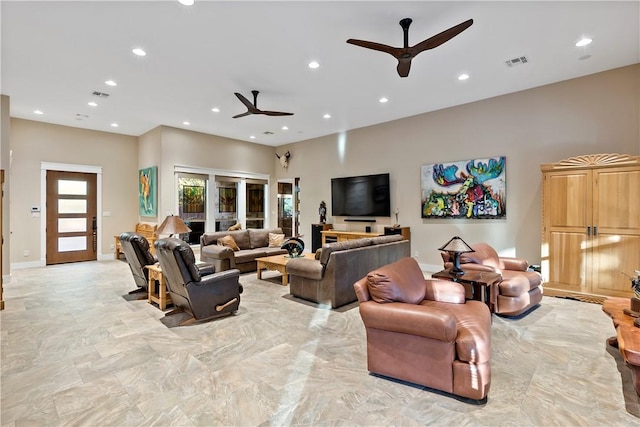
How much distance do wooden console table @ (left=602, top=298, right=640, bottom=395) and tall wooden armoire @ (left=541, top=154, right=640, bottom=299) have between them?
1661 mm

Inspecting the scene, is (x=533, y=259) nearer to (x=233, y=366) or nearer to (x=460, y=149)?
(x=460, y=149)

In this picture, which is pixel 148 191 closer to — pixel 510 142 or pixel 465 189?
pixel 465 189

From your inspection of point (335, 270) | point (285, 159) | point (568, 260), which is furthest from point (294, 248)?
point (285, 159)

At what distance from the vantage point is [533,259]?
214 inches

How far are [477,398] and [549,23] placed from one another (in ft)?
12.8

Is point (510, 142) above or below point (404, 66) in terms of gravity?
below

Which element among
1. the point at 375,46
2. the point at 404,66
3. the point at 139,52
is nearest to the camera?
the point at 375,46

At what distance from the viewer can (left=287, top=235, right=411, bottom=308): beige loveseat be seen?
14.0 ft

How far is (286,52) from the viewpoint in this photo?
4098 mm

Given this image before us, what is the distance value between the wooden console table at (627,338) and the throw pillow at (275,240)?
17.9ft

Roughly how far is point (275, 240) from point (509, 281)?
4640mm

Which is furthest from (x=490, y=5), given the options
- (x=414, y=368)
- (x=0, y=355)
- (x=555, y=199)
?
(x=0, y=355)

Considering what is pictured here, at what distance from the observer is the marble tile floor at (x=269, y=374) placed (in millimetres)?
2080

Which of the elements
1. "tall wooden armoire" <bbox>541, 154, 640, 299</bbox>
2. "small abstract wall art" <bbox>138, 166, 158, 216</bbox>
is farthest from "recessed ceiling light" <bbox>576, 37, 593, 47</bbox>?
"small abstract wall art" <bbox>138, 166, 158, 216</bbox>
